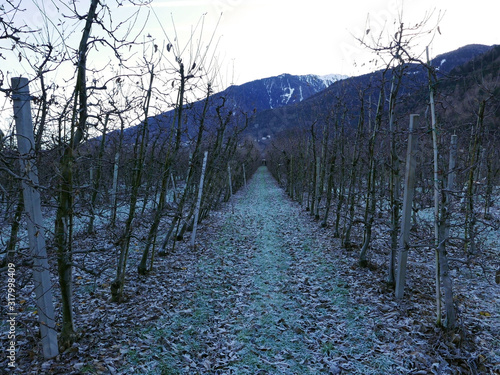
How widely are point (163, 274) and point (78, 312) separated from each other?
252 centimetres

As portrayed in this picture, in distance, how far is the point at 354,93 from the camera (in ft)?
34.9

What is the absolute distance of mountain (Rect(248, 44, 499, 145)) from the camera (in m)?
5.67

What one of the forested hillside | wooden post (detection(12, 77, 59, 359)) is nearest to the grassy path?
the forested hillside

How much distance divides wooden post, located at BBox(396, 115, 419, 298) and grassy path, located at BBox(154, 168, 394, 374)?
3.60ft

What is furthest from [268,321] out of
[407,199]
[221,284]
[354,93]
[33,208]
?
[354,93]

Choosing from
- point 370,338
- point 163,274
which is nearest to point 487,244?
point 370,338

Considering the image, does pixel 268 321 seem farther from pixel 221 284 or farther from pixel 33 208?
pixel 33 208

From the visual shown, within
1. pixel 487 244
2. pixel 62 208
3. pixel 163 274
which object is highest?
pixel 62 208

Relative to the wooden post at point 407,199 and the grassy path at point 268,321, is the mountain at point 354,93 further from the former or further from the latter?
the grassy path at point 268,321

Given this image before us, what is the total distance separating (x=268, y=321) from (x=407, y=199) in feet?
11.6

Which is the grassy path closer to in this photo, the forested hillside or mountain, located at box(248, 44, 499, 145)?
the forested hillside

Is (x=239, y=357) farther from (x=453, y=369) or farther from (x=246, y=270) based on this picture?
(x=246, y=270)

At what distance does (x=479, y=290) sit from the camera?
A: 253 inches

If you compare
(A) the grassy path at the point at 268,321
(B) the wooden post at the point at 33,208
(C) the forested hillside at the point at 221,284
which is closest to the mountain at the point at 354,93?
(C) the forested hillside at the point at 221,284
